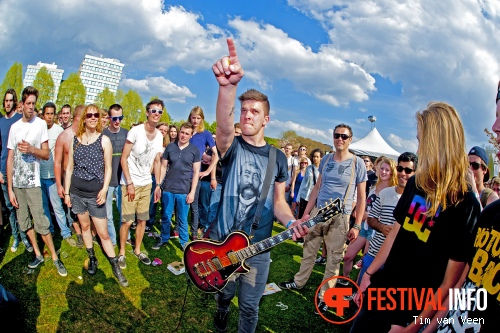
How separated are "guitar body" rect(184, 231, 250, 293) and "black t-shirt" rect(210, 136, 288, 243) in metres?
0.14

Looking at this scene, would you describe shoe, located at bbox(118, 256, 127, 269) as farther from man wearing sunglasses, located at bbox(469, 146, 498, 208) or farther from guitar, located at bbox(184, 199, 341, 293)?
man wearing sunglasses, located at bbox(469, 146, 498, 208)

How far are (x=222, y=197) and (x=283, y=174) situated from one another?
661 mm

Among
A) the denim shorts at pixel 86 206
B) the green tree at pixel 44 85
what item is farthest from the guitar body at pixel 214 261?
the green tree at pixel 44 85

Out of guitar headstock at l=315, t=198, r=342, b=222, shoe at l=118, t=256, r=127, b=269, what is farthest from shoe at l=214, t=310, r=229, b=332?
shoe at l=118, t=256, r=127, b=269

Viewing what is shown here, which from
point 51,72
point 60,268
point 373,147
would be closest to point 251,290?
point 60,268

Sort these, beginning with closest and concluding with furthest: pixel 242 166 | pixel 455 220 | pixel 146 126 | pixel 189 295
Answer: pixel 455 220
pixel 242 166
pixel 189 295
pixel 146 126

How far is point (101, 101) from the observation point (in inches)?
2457

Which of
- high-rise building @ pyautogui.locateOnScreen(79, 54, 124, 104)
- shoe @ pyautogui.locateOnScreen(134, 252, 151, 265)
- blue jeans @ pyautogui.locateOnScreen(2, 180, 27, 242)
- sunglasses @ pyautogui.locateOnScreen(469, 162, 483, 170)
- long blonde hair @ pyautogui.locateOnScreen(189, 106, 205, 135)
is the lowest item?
shoe @ pyautogui.locateOnScreen(134, 252, 151, 265)

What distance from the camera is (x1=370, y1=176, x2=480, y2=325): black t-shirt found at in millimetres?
1876

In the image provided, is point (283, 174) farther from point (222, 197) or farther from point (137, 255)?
point (137, 255)

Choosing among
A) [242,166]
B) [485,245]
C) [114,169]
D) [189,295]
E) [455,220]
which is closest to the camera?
[485,245]

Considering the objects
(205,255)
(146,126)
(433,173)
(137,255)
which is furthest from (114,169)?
(433,173)

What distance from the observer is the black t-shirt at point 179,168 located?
5.68m

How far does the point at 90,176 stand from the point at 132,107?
2602 inches
